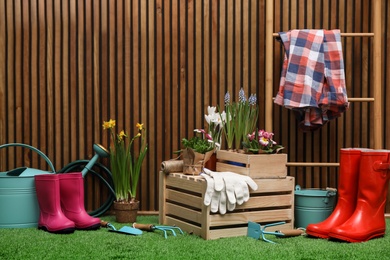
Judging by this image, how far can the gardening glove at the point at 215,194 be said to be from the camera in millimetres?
3248

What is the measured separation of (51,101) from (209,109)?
1106mm

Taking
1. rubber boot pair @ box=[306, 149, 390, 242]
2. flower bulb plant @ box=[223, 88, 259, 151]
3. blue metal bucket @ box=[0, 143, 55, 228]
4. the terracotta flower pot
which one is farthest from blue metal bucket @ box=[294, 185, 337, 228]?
blue metal bucket @ box=[0, 143, 55, 228]

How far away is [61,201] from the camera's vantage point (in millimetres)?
3590

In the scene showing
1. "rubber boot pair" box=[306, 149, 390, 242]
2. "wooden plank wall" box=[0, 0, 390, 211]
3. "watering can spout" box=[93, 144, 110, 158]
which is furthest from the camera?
"wooden plank wall" box=[0, 0, 390, 211]

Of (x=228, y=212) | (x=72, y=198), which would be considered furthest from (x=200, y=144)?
(x=72, y=198)

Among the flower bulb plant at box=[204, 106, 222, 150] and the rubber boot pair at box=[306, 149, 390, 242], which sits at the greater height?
the flower bulb plant at box=[204, 106, 222, 150]

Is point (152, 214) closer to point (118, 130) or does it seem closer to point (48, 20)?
point (118, 130)

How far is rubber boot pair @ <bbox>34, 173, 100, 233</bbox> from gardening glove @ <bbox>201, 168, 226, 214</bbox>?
0.73 meters

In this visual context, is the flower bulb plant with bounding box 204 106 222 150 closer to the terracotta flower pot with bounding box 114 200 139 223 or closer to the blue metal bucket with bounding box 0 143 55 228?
the terracotta flower pot with bounding box 114 200 139 223

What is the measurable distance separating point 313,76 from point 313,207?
821 mm

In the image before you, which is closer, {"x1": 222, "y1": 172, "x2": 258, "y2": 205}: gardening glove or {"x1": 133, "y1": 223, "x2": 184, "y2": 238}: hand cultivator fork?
{"x1": 222, "y1": 172, "x2": 258, "y2": 205}: gardening glove

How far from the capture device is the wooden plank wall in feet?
13.5

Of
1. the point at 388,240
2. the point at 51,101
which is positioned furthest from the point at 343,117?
the point at 51,101

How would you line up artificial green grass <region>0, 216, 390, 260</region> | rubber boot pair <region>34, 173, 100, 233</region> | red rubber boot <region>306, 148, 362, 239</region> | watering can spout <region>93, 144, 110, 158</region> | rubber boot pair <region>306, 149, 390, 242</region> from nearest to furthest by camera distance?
artificial green grass <region>0, 216, 390, 260</region>
rubber boot pair <region>306, 149, 390, 242</region>
red rubber boot <region>306, 148, 362, 239</region>
rubber boot pair <region>34, 173, 100, 233</region>
watering can spout <region>93, 144, 110, 158</region>
